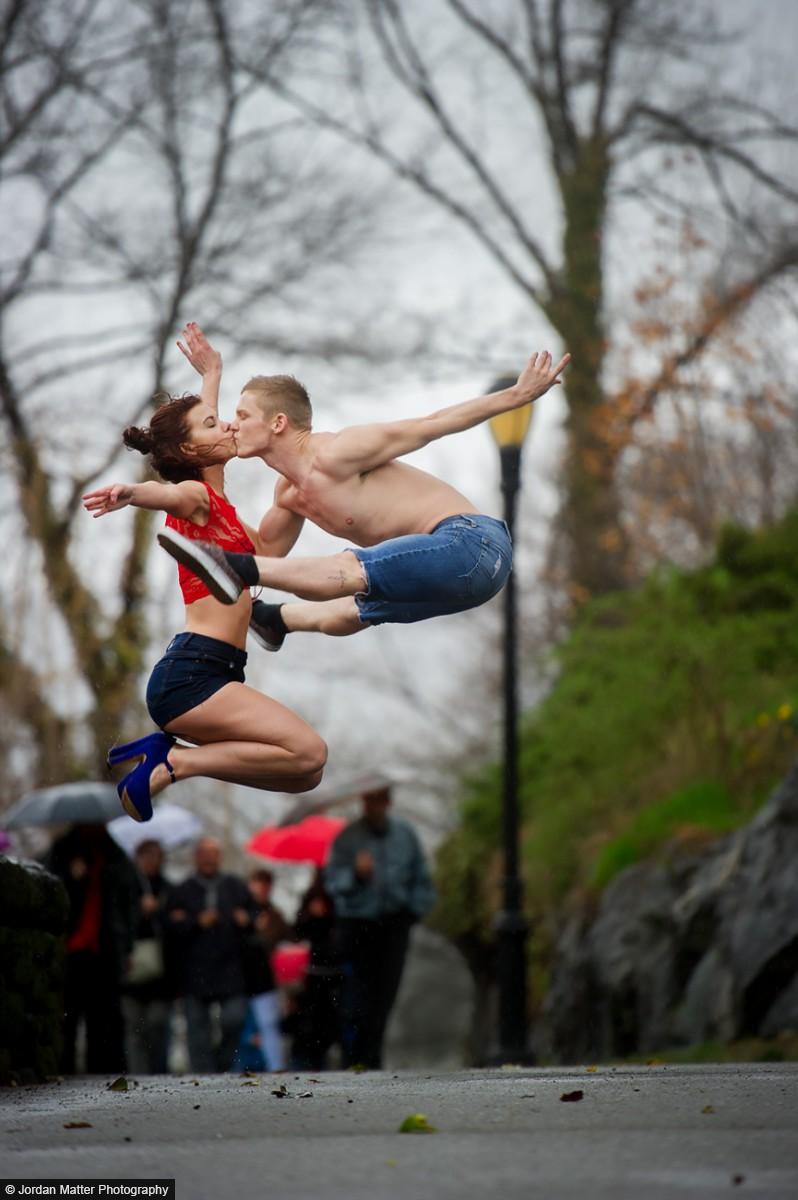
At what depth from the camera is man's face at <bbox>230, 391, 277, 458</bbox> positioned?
7020mm

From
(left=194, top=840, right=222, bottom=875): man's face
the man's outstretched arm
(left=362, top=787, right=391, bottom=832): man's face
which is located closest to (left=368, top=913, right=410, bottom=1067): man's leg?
(left=362, top=787, right=391, bottom=832): man's face

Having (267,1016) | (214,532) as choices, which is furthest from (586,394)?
(214,532)

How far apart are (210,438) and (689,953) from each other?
678 cm

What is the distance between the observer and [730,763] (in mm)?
13961

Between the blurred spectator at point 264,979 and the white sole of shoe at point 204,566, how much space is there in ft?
20.3

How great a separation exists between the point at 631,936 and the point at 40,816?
14.4 feet

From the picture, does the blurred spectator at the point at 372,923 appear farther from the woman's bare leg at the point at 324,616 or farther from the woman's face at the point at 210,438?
the woman's face at the point at 210,438

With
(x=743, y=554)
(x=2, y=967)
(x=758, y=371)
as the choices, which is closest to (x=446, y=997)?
(x=743, y=554)

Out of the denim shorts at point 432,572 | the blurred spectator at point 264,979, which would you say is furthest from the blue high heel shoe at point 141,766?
the blurred spectator at point 264,979

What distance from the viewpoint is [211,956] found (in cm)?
1207

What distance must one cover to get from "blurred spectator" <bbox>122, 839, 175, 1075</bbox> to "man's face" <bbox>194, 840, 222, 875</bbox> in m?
0.30

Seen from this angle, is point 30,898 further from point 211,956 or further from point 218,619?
point 211,956

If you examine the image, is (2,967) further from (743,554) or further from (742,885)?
(743,554)

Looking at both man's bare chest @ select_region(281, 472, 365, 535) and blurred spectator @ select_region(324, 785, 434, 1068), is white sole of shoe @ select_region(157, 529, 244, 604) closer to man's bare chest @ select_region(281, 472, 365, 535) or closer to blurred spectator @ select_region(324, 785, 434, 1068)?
man's bare chest @ select_region(281, 472, 365, 535)
